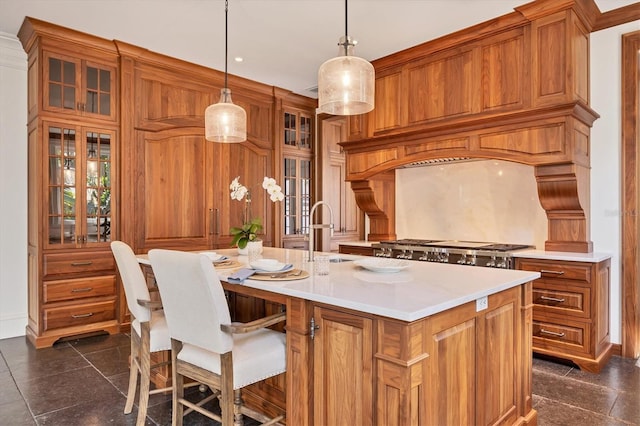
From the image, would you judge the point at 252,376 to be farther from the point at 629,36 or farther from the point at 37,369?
the point at 629,36

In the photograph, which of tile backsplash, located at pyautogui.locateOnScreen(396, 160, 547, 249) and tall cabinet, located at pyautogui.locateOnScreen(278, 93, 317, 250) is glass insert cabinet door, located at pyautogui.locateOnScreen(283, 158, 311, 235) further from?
tile backsplash, located at pyautogui.locateOnScreen(396, 160, 547, 249)

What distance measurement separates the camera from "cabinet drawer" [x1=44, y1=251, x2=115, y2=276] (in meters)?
3.75

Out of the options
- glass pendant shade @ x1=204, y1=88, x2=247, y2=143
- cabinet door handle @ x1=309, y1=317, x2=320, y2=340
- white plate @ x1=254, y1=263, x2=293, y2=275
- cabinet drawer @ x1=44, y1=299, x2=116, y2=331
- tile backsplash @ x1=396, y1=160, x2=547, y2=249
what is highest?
glass pendant shade @ x1=204, y1=88, x2=247, y2=143

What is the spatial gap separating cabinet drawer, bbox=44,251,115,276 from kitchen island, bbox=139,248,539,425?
2444mm

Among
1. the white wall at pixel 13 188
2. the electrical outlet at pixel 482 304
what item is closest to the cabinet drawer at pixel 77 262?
the white wall at pixel 13 188

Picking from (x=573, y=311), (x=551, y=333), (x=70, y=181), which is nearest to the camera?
(x=573, y=311)

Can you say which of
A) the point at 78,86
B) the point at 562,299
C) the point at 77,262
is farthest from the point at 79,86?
the point at 562,299

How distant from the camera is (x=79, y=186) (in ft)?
12.8

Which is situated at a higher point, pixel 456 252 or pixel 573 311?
pixel 456 252

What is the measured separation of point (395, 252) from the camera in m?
4.19

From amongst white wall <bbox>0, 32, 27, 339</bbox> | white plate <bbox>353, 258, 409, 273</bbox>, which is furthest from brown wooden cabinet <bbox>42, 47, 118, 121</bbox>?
white plate <bbox>353, 258, 409, 273</bbox>

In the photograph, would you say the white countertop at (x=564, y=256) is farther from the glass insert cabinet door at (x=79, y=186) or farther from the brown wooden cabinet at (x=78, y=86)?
the brown wooden cabinet at (x=78, y=86)

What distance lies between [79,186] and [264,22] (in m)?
2.34

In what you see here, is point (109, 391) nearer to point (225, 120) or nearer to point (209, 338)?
point (209, 338)
